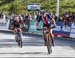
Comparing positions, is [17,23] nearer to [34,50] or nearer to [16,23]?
[16,23]

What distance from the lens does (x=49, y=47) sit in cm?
1458

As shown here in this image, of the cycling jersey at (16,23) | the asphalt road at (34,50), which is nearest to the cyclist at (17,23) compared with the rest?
the cycling jersey at (16,23)

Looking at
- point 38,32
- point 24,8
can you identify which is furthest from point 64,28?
point 24,8

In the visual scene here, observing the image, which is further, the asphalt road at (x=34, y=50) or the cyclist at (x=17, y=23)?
the cyclist at (x=17, y=23)

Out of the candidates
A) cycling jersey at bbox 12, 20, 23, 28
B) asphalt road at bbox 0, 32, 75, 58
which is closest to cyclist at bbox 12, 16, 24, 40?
cycling jersey at bbox 12, 20, 23, 28

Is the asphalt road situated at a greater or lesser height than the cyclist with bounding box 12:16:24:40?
lesser

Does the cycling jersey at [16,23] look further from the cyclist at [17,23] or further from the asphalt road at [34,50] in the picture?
the asphalt road at [34,50]

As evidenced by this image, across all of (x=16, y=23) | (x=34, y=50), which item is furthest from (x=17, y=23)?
(x=34, y=50)

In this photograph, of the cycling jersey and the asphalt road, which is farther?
the cycling jersey

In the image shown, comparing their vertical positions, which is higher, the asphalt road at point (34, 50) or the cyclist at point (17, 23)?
the cyclist at point (17, 23)

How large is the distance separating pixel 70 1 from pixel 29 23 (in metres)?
34.6

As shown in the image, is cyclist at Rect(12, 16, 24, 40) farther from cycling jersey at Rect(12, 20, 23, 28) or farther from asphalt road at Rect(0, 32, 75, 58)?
asphalt road at Rect(0, 32, 75, 58)

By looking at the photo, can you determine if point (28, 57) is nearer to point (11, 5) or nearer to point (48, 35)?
point (48, 35)

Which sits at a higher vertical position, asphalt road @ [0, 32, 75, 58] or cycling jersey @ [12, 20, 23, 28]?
cycling jersey @ [12, 20, 23, 28]
